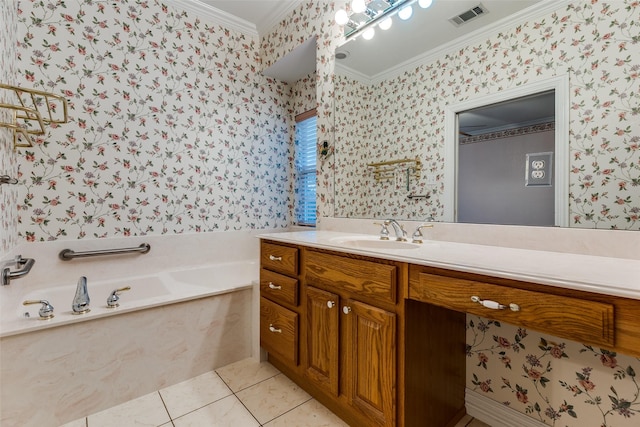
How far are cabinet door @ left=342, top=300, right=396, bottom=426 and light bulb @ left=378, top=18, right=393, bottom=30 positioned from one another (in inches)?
64.8

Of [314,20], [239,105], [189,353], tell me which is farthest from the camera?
[239,105]

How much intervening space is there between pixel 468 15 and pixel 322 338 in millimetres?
1759

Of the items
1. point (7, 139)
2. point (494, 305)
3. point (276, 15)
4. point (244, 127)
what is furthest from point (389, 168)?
point (7, 139)

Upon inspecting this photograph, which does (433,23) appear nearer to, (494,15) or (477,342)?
(494,15)

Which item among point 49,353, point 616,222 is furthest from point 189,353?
point 616,222

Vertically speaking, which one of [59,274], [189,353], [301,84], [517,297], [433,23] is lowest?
[189,353]

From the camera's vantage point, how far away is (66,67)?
6.47 feet

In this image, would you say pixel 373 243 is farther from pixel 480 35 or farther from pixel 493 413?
pixel 480 35

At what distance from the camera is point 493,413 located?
137cm

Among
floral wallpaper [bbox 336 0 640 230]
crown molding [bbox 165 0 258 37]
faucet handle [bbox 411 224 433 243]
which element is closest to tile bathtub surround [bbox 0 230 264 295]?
faucet handle [bbox 411 224 433 243]

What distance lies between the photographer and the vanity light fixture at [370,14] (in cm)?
171

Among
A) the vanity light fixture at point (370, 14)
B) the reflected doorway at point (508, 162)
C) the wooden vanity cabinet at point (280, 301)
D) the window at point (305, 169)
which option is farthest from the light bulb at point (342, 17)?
the wooden vanity cabinet at point (280, 301)

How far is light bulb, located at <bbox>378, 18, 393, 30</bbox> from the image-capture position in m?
1.79

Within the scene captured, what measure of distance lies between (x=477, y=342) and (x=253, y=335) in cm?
138
